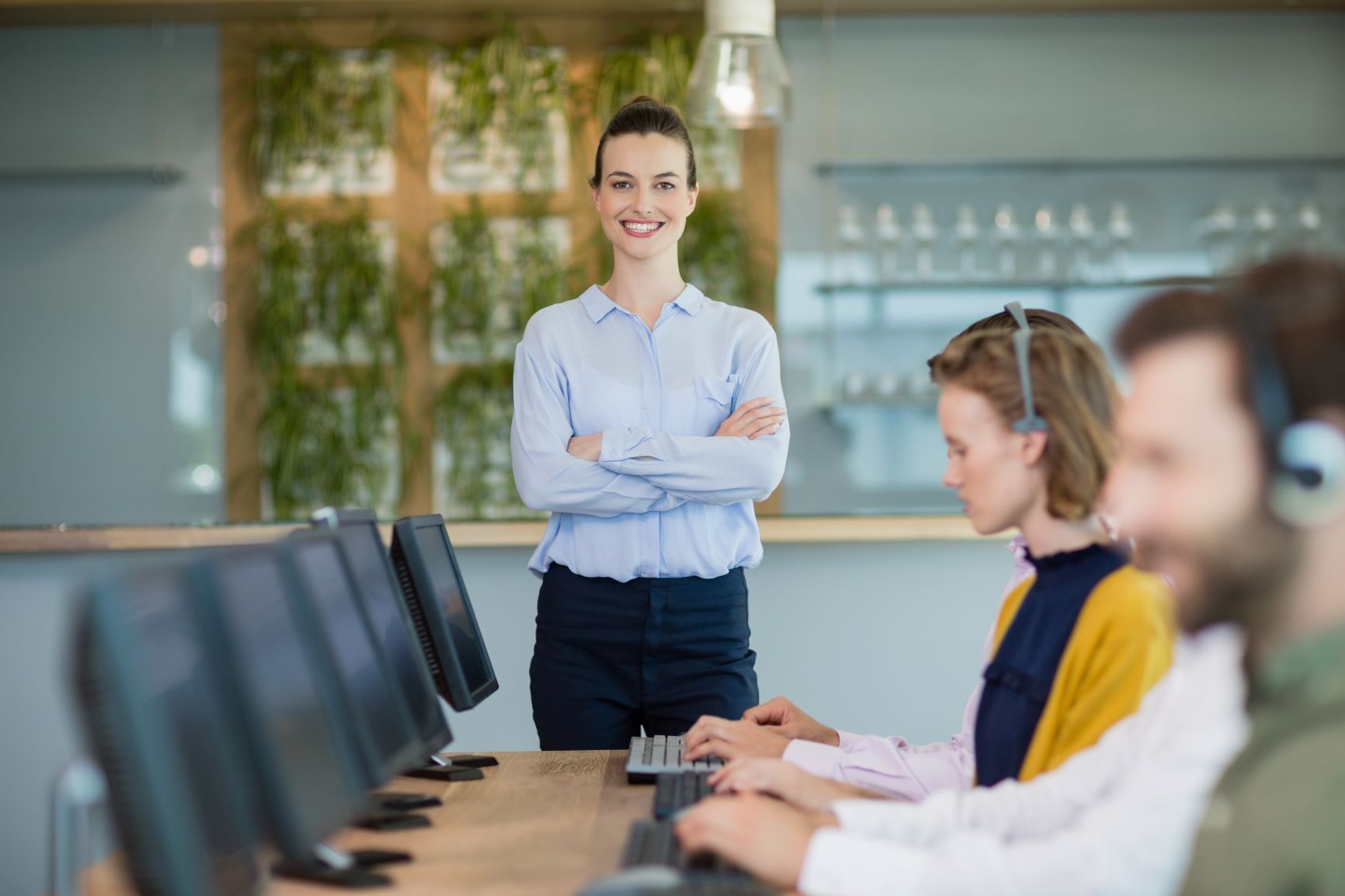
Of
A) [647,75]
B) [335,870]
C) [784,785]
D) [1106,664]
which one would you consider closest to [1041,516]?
[1106,664]

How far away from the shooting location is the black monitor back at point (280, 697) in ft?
3.66

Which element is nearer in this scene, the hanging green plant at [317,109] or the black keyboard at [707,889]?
the black keyboard at [707,889]

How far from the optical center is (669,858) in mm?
1346

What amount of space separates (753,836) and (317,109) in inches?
171

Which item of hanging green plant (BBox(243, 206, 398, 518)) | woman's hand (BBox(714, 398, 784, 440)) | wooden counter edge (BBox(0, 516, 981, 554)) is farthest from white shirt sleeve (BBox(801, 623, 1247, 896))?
hanging green plant (BBox(243, 206, 398, 518))

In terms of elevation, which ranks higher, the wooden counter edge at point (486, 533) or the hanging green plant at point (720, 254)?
the hanging green plant at point (720, 254)

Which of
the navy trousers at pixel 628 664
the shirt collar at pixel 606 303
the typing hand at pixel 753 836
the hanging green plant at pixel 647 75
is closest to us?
the typing hand at pixel 753 836

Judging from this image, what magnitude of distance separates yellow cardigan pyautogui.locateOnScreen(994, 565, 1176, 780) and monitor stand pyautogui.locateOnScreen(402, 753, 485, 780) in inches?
31.1

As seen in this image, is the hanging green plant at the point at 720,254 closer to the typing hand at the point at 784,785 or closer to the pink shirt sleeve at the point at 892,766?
the pink shirt sleeve at the point at 892,766

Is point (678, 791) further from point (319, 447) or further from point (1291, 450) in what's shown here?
point (319, 447)

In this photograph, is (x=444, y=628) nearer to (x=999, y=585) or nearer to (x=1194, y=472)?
(x=1194, y=472)

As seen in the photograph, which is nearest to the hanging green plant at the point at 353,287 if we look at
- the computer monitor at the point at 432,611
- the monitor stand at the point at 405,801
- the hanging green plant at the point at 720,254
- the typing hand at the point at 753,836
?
the hanging green plant at the point at 720,254

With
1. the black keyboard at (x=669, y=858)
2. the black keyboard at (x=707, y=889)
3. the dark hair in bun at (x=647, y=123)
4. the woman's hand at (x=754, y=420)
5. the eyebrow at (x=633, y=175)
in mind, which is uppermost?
the dark hair in bun at (x=647, y=123)

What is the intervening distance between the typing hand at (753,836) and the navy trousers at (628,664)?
0.95 metres
